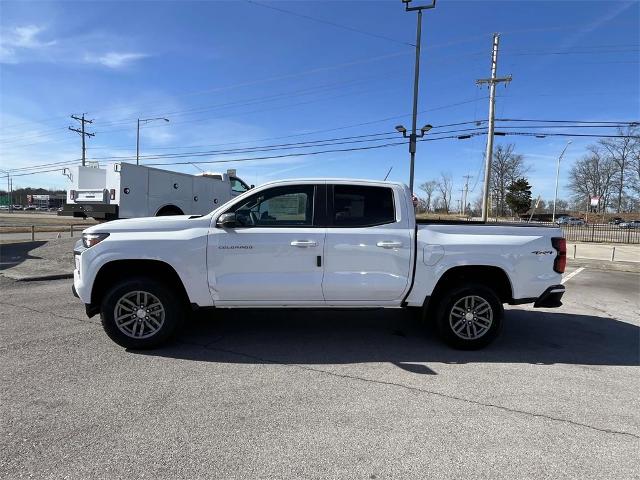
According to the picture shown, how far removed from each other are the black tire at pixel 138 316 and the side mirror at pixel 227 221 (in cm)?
93

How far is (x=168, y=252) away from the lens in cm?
448

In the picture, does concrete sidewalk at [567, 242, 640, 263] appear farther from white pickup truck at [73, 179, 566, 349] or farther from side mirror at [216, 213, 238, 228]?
side mirror at [216, 213, 238, 228]

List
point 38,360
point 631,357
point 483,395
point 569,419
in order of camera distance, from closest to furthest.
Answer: point 569,419
point 483,395
point 38,360
point 631,357

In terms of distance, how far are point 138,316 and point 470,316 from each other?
148 inches

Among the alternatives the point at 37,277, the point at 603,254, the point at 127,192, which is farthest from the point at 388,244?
the point at 603,254

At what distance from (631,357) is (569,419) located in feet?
7.63

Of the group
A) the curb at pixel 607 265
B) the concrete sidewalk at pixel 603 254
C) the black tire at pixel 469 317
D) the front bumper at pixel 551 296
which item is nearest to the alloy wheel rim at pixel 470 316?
the black tire at pixel 469 317

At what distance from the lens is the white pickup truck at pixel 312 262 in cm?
453

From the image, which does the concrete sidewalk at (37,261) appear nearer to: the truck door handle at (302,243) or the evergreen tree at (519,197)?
the truck door handle at (302,243)

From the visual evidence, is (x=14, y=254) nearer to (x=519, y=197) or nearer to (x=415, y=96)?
(x=415, y=96)

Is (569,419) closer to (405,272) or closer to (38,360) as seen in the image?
(405,272)

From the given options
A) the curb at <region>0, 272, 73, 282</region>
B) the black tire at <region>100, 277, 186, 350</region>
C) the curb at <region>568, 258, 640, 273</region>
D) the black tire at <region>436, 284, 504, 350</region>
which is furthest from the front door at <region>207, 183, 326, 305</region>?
the curb at <region>568, 258, 640, 273</region>

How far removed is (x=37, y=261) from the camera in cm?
1046

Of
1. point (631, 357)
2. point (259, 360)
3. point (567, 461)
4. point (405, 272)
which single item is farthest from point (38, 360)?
point (631, 357)
